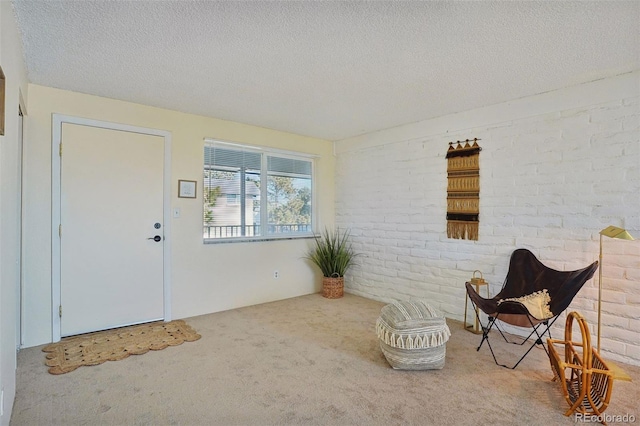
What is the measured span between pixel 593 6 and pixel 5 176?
3155mm

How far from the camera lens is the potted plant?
4.70 metres

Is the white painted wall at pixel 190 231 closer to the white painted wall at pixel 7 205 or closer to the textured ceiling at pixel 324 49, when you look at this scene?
the textured ceiling at pixel 324 49

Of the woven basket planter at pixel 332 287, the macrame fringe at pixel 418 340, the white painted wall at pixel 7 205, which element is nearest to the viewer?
the white painted wall at pixel 7 205

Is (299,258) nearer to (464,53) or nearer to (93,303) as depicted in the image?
(93,303)

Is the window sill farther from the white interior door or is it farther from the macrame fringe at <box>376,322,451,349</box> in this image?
the macrame fringe at <box>376,322,451,349</box>

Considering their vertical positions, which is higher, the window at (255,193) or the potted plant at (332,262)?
the window at (255,193)

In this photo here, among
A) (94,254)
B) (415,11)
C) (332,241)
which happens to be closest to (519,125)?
(415,11)

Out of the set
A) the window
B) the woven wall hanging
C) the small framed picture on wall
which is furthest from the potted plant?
the small framed picture on wall

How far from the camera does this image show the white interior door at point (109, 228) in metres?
3.16

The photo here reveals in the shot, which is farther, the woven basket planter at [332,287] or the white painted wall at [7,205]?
the woven basket planter at [332,287]

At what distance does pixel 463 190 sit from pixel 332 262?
196cm

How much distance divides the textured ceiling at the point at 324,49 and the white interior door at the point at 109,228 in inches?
19.9

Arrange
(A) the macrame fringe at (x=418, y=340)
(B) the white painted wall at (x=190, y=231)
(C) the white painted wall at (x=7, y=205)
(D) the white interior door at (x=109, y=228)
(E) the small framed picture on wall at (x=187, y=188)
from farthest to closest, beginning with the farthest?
(E) the small framed picture on wall at (x=187, y=188) < (D) the white interior door at (x=109, y=228) < (B) the white painted wall at (x=190, y=231) < (A) the macrame fringe at (x=418, y=340) < (C) the white painted wall at (x=7, y=205)

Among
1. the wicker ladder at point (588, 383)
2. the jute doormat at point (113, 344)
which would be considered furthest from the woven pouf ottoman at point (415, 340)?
the jute doormat at point (113, 344)
